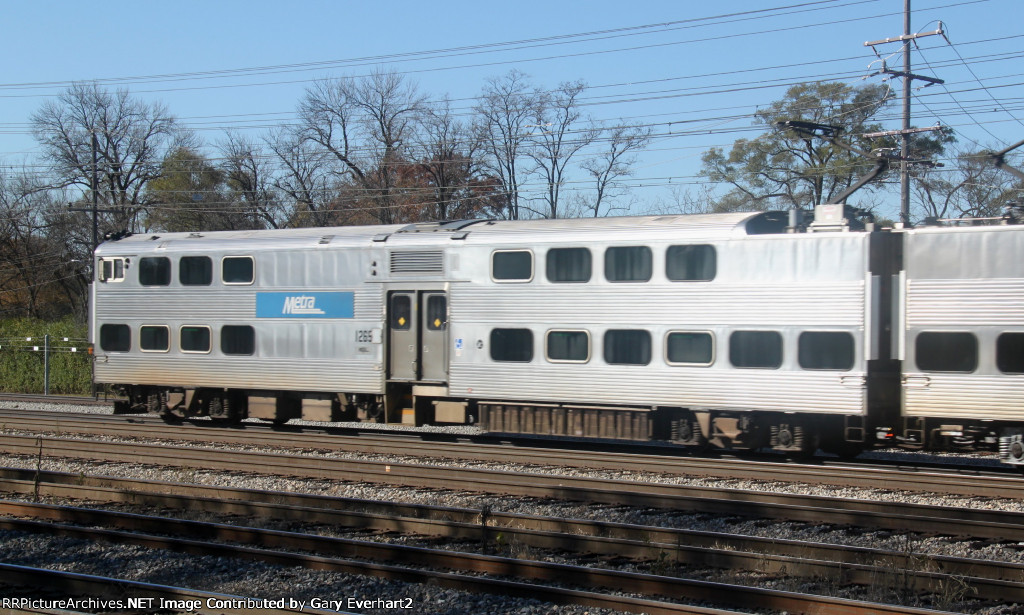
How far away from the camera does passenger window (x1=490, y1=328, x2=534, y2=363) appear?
50.1 feet

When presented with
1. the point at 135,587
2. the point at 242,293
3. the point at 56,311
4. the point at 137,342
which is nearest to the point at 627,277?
the point at 242,293

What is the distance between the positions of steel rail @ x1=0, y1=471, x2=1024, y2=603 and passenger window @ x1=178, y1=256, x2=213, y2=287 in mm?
6518

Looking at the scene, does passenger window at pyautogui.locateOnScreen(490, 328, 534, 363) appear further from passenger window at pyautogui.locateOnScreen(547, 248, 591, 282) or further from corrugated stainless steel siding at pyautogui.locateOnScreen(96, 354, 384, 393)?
corrugated stainless steel siding at pyautogui.locateOnScreen(96, 354, 384, 393)

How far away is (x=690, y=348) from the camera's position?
14.1 meters

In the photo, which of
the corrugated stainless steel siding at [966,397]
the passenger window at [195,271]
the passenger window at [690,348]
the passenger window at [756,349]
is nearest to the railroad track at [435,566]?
the corrugated stainless steel siding at [966,397]

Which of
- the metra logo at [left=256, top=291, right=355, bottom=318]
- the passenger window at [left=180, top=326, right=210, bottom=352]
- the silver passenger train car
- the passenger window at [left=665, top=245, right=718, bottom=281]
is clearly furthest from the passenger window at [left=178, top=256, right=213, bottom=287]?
the passenger window at [left=665, top=245, right=718, bottom=281]

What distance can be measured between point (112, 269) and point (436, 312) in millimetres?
7539

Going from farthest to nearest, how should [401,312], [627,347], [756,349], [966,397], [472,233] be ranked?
[401,312] < [472,233] < [627,347] < [756,349] < [966,397]

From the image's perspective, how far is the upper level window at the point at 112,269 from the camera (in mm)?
18859

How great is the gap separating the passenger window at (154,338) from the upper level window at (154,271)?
86 centimetres

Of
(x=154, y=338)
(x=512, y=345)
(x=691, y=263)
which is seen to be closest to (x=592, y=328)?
(x=512, y=345)

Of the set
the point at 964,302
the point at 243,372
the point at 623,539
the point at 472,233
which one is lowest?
the point at 623,539

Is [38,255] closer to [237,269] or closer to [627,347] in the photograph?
[237,269]

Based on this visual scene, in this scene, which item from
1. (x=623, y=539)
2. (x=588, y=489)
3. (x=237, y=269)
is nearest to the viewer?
(x=623, y=539)
